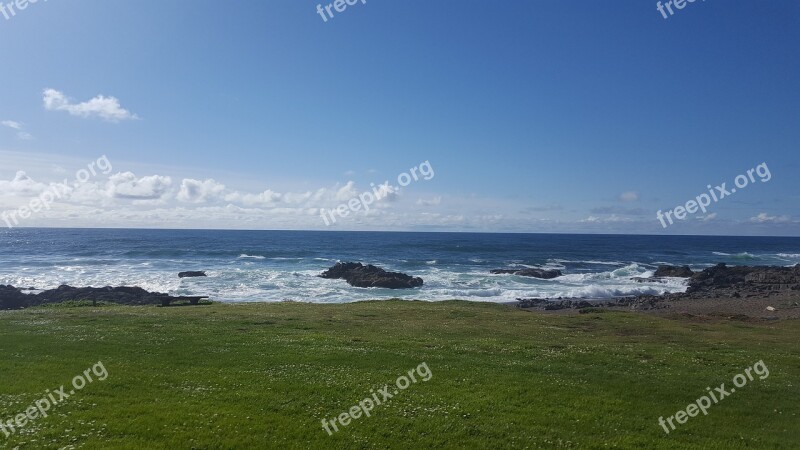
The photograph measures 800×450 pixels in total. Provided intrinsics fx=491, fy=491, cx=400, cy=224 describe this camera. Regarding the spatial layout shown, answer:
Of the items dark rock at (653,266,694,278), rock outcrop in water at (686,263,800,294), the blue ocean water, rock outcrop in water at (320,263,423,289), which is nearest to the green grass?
the blue ocean water

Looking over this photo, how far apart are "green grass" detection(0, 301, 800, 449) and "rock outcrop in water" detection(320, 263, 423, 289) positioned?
3442 cm

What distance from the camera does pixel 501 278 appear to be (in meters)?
70.5

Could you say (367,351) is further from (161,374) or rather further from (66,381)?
(66,381)

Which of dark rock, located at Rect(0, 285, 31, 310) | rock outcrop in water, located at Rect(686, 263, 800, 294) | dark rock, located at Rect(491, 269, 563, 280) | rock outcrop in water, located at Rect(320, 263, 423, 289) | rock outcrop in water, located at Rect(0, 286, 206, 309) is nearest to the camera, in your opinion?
dark rock, located at Rect(0, 285, 31, 310)

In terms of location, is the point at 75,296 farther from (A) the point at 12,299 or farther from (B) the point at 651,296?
(B) the point at 651,296

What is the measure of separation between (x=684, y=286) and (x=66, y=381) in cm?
6845

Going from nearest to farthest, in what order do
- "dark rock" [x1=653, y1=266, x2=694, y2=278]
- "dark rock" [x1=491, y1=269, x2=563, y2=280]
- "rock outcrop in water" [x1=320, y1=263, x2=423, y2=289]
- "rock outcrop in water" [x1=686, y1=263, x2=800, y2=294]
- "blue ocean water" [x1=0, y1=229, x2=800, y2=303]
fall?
"blue ocean water" [x1=0, y1=229, x2=800, y2=303], "rock outcrop in water" [x1=686, y1=263, x2=800, y2=294], "rock outcrop in water" [x1=320, y1=263, x2=423, y2=289], "dark rock" [x1=491, y1=269, x2=563, y2=280], "dark rock" [x1=653, y1=266, x2=694, y2=278]

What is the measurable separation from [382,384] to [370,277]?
48.5 m

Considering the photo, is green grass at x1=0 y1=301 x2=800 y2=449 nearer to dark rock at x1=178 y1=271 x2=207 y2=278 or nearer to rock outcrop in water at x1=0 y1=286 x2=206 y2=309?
rock outcrop in water at x1=0 y1=286 x2=206 y2=309

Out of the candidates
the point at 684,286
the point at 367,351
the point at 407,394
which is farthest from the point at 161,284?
the point at 684,286

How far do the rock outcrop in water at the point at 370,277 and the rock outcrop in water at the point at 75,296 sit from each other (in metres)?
23.6

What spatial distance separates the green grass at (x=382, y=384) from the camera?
37.8ft

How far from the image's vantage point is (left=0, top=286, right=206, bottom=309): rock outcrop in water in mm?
44156

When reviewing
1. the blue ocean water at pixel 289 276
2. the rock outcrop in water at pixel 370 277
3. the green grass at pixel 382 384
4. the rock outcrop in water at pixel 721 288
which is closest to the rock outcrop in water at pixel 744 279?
the rock outcrop in water at pixel 721 288
